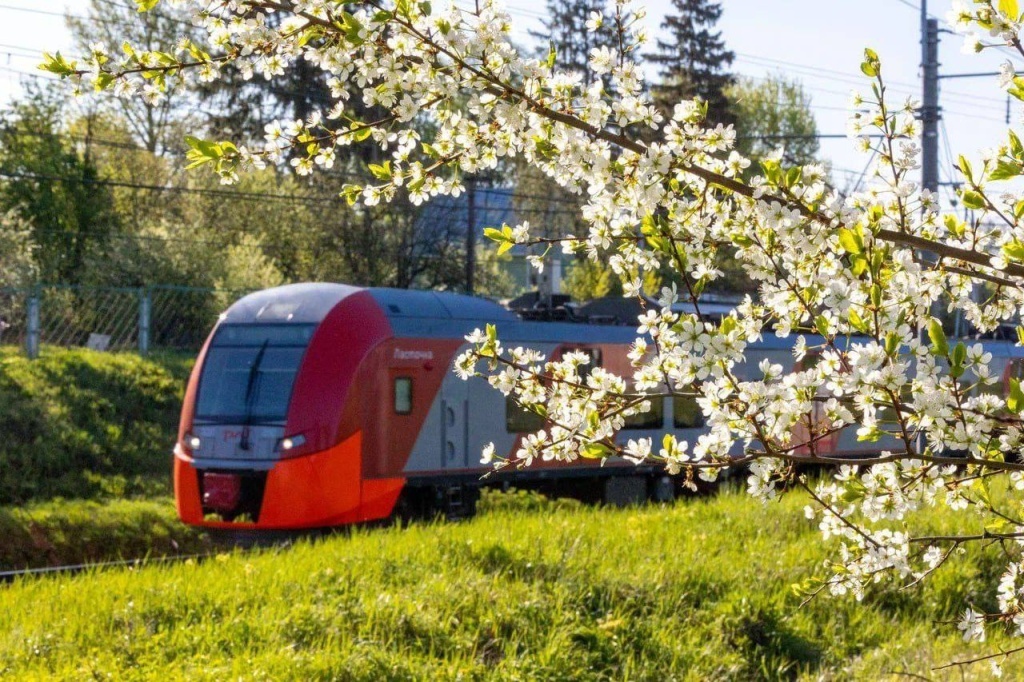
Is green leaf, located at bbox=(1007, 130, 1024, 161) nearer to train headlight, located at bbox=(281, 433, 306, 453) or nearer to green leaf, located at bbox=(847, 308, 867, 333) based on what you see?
green leaf, located at bbox=(847, 308, 867, 333)

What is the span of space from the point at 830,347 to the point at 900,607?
632 cm

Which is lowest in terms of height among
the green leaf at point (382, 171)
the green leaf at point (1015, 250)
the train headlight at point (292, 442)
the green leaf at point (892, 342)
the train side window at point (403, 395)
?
the train headlight at point (292, 442)

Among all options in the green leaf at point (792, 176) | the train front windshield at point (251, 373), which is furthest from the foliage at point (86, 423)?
the green leaf at point (792, 176)

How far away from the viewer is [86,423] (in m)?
22.2

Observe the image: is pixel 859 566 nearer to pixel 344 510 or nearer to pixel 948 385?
pixel 948 385

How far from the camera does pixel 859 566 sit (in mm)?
4727

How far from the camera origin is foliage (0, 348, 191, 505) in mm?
19922

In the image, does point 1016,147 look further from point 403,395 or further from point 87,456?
point 87,456

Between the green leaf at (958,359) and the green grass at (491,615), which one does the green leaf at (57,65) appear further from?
the green grass at (491,615)

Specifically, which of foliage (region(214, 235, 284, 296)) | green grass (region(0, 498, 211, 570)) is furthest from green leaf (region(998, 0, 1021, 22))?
foliage (region(214, 235, 284, 296))

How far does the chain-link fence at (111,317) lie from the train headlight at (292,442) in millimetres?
11966

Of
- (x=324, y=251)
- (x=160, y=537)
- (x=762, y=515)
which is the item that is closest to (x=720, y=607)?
(x=762, y=515)

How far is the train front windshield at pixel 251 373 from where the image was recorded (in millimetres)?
13727

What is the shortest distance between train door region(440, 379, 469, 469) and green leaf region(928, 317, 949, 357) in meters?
11.6
